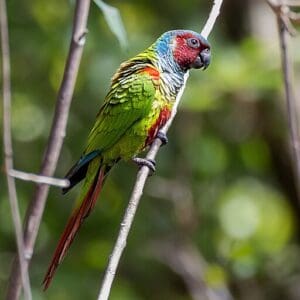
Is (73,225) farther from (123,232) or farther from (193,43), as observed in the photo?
(193,43)

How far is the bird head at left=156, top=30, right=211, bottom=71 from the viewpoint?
3576 millimetres

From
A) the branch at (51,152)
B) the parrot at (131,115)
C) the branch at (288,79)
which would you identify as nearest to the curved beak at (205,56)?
the parrot at (131,115)

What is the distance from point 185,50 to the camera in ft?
11.9

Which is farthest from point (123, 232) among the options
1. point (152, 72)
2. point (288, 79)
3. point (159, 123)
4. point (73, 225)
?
point (152, 72)

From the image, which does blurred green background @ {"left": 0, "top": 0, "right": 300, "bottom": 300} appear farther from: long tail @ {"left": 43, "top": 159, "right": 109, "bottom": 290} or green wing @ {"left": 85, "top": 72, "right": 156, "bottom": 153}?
long tail @ {"left": 43, "top": 159, "right": 109, "bottom": 290}

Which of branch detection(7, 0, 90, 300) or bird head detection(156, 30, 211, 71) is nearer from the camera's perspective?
branch detection(7, 0, 90, 300)

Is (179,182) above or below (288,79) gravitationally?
below

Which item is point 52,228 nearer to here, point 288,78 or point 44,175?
point 288,78

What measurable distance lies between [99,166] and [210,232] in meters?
2.45

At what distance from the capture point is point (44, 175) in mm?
1637

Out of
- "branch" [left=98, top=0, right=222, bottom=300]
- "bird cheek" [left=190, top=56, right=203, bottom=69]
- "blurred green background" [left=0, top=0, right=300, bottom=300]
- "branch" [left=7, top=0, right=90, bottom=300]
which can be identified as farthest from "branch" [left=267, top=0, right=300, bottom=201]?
"blurred green background" [left=0, top=0, right=300, bottom=300]

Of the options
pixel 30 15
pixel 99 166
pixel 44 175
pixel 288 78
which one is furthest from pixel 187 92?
pixel 44 175

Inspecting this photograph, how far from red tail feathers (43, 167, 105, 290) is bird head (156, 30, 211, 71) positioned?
1.87ft

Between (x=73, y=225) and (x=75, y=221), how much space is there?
41 millimetres
